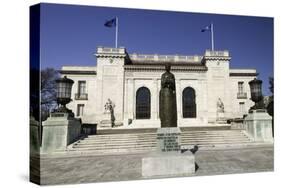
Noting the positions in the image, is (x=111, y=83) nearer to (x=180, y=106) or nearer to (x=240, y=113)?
(x=180, y=106)

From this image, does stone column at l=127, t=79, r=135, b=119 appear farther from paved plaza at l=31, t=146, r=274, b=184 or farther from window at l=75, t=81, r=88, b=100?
paved plaza at l=31, t=146, r=274, b=184

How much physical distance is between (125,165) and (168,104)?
2602 millimetres

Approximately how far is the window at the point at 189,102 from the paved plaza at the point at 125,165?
3041 mm

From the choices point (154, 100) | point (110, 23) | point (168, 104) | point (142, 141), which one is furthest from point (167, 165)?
point (154, 100)

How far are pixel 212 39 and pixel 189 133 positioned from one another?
4285 millimetres

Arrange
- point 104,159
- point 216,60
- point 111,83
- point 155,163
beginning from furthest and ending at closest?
point 111,83
point 216,60
point 104,159
point 155,163

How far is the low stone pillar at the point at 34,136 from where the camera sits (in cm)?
963

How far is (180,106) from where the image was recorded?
1683 cm

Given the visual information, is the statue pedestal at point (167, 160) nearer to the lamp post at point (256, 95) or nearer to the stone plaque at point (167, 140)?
the stone plaque at point (167, 140)

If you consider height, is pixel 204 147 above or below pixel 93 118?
below

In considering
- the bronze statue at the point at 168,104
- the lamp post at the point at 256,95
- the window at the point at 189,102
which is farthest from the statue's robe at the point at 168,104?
the lamp post at the point at 256,95

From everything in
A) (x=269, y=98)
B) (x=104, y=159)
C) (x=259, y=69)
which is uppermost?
(x=259, y=69)

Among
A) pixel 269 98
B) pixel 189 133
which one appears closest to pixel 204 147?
pixel 189 133

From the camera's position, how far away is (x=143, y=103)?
17.8m
